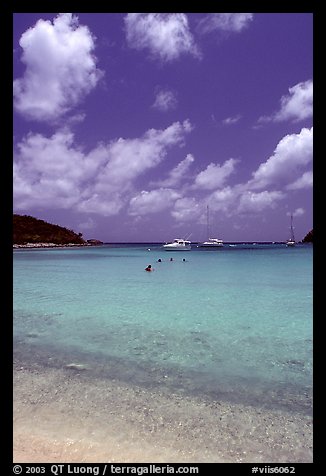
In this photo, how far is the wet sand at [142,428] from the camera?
4352 mm

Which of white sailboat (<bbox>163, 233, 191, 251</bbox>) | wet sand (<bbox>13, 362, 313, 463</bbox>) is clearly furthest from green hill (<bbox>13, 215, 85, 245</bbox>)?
wet sand (<bbox>13, 362, 313, 463</bbox>)

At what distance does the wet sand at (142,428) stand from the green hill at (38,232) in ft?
462

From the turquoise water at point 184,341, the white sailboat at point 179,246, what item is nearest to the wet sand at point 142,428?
the turquoise water at point 184,341

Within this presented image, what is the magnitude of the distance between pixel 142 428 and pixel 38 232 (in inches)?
6456

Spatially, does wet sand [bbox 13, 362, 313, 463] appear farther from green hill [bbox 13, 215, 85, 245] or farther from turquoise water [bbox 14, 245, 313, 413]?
green hill [bbox 13, 215, 85, 245]

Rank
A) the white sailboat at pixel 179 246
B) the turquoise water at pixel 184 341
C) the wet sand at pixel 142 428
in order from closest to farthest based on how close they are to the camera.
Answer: the wet sand at pixel 142 428, the turquoise water at pixel 184 341, the white sailboat at pixel 179 246

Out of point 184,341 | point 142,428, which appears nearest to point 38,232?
point 184,341

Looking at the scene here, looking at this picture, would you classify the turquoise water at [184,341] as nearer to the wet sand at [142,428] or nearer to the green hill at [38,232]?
the wet sand at [142,428]

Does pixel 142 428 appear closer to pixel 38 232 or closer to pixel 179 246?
pixel 179 246

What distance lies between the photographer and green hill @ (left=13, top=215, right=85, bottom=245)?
144500 mm

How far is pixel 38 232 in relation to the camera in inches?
6102
